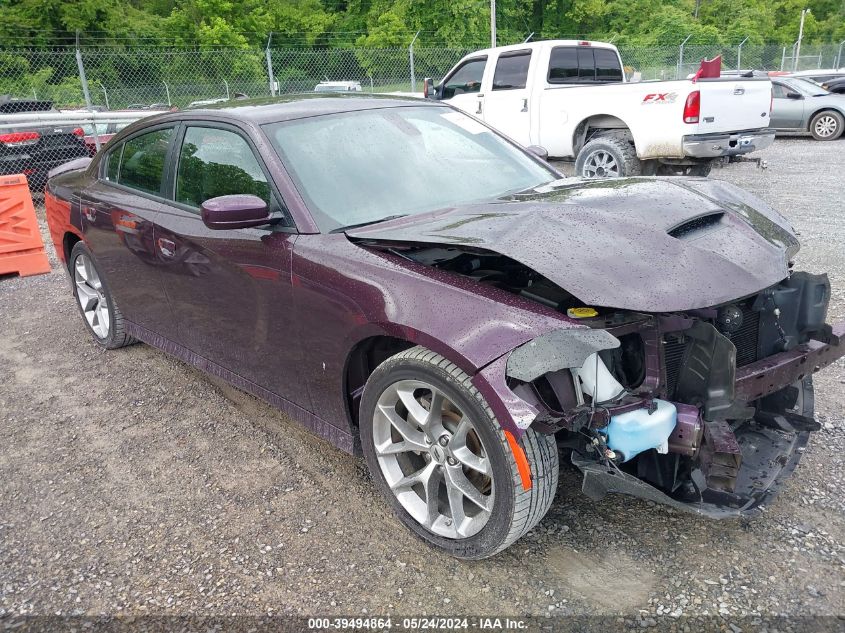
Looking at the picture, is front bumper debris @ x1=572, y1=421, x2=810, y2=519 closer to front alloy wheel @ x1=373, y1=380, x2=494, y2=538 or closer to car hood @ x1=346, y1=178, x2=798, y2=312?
front alloy wheel @ x1=373, y1=380, x2=494, y2=538

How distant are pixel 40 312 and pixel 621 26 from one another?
155ft

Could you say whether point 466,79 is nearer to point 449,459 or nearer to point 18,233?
point 18,233

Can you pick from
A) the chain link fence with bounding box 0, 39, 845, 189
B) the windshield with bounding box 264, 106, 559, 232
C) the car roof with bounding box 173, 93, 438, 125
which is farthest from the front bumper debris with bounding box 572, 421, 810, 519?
the chain link fence with bounding box 0, 39, 845, 189

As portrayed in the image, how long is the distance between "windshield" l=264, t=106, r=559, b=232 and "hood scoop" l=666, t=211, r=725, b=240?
0.98m

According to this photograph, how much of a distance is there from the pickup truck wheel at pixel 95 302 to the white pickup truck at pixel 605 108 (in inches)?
243

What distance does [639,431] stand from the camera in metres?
2.28

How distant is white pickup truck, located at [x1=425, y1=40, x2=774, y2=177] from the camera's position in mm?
8438

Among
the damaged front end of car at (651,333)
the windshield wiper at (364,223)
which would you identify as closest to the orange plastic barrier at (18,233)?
the windshield wiper at (364,223)

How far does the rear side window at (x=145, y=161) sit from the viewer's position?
3.93 meters

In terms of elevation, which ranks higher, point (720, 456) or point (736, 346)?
point (736, 346)

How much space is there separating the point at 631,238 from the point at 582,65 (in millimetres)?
9240

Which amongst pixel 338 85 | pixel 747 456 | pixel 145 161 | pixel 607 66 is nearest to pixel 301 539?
pixel 747 456

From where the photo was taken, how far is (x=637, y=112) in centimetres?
890

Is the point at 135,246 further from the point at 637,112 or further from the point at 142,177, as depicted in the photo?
the point at 637,112
